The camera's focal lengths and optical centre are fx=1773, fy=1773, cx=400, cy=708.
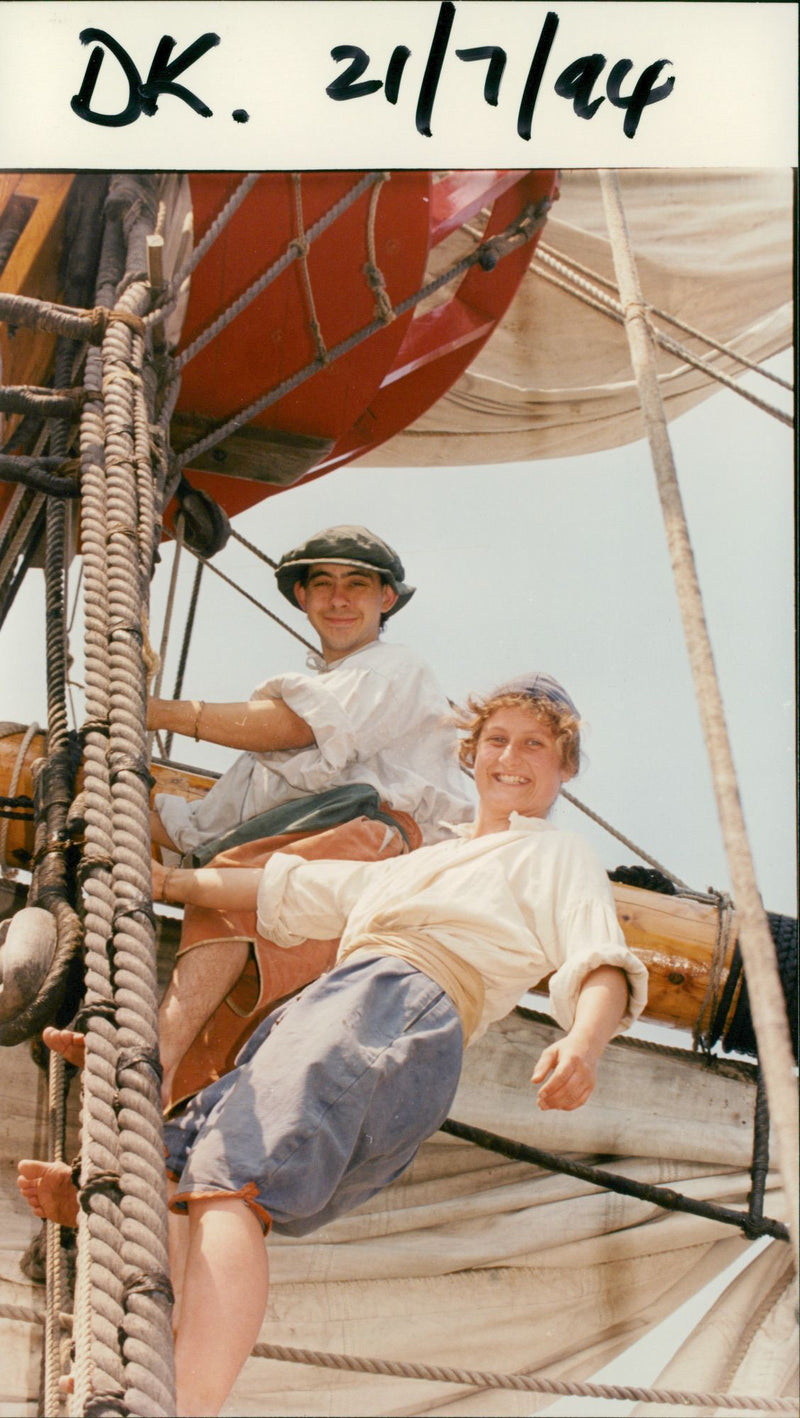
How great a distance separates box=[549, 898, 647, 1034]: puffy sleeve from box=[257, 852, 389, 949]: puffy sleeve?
317 millimetres

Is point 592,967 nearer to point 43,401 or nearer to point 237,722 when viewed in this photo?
point 237,722

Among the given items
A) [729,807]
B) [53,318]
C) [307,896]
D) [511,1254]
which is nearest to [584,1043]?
[729,807]

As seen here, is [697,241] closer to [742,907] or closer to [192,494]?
[192,494]

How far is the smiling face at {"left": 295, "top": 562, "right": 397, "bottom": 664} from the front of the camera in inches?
104

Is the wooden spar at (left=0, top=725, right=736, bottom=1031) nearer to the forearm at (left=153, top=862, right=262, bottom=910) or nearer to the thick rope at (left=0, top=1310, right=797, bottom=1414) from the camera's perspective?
the forearm at (left=153, top=862, right=262, bottom=910)

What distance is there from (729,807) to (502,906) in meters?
0.57

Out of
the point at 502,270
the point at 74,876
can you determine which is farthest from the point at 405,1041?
the point at 502,270

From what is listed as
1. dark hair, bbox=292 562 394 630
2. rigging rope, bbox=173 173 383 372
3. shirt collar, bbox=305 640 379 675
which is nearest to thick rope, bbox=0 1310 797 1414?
shirt collar, bbox=305 640 379 675

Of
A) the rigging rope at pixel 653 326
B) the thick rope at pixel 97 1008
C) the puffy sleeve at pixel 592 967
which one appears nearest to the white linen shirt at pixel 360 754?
the thick rope at pixel 97 1008

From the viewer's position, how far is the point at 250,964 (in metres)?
2.33

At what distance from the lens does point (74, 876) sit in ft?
7.43

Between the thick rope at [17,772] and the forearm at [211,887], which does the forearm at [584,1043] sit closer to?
the forearm at [211,887]

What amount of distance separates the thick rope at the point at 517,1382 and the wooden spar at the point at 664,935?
2.11 ft

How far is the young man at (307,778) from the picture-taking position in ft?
7.52
